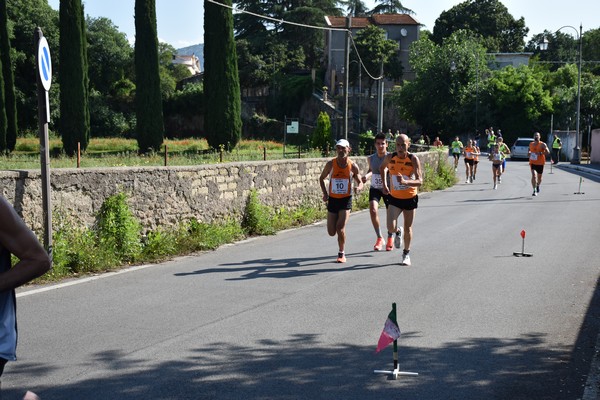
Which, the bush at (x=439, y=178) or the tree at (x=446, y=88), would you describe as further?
the tree at (x=446, y=88)

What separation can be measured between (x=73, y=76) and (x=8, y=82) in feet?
14.1

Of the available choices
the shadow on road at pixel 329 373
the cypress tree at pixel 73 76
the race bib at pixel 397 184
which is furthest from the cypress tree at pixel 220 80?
the shadow on road at pixel 329 373

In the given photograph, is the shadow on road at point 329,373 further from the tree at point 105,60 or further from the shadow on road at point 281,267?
the tree at point 105,60

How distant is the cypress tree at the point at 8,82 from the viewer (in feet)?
139

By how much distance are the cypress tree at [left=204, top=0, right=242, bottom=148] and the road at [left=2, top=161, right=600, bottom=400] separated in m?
31.5

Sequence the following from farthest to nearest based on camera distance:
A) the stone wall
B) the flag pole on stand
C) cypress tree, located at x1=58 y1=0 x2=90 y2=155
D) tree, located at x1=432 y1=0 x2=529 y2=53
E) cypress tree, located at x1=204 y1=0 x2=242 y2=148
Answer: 1. tree, located at x1=432 y1=0 x2=529 y2=53
2. cypress tree, located at x1=204 y1=0 x2=242 y2=148
3. cypress tree, located at x1=58 y1=0 x2=90 y2=155
4. the stone wall
5. the flag pole on stand

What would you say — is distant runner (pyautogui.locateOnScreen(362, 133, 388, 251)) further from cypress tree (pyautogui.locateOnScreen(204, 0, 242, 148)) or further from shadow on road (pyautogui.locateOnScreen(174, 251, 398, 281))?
cypress tree (pyautogui.locateOnScreen(204, 0, 242, 148))

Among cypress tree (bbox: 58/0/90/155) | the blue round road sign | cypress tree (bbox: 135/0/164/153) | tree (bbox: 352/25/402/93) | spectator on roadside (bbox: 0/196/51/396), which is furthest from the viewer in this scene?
tree (bbox: 352/25/402/93)

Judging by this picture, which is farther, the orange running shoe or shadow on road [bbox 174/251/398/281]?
the orange running shoe

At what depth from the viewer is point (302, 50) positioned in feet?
291

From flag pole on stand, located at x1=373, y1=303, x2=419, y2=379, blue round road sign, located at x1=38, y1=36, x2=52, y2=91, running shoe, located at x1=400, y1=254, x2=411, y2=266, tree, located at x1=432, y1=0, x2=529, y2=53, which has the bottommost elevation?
running shoe, located at x1=400, y1=254, x2=411, y2=266

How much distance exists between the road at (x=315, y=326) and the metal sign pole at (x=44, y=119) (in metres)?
0.87

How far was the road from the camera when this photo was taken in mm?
5574

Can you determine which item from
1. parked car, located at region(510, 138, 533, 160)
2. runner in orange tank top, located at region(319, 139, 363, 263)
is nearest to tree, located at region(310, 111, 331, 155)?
parked car, located at region(510, 138, 533, 160)
